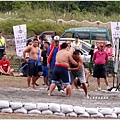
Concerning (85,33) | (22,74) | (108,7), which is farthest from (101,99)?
(108,7)

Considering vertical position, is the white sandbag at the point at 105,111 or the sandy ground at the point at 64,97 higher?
the white sandbag at the point at 105,111

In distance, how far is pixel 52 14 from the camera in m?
44.6

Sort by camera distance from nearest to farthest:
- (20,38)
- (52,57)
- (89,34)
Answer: (52,57) → (20,38) → (89,34)

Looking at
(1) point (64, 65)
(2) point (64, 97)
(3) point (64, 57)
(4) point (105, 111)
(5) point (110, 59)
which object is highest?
(3) point (64, 57)

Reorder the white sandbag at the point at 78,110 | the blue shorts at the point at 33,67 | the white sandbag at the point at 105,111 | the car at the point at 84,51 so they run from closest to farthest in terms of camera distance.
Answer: the white sandbag at the point at 78,110
the white sandbag at the point at 105,111
the blue shorts at the point at 33,67
the car at the point at 84,51

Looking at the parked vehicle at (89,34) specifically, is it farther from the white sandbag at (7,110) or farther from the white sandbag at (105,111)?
the white sandbag at (7,110)

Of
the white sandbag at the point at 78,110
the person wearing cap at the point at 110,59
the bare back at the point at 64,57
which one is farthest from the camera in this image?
the person wearing cap at the point at 110,59

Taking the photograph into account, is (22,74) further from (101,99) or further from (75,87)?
(101,99)

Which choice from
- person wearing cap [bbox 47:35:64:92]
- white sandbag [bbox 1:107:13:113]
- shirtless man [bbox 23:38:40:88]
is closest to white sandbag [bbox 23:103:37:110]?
white sandbag [bbox 1:107:13:113]

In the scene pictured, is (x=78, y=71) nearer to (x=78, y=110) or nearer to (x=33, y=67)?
(x=33, y=67)

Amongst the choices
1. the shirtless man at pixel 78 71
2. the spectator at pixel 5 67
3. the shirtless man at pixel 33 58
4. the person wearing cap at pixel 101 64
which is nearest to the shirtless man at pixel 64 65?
the shirtless man at pixel 78 71

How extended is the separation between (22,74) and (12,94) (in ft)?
20.3

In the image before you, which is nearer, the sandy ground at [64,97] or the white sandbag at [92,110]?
the white sandbag at [92,110]

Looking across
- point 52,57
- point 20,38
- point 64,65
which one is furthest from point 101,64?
point 20,38
